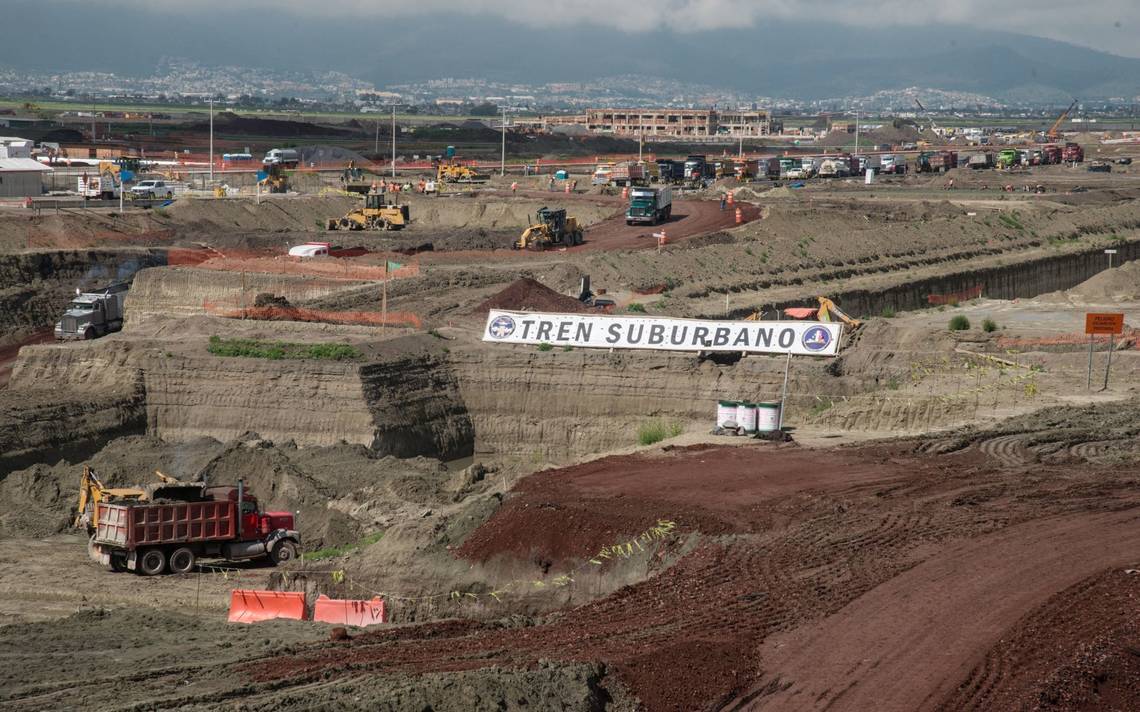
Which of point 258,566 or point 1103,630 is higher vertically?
point 1103,630

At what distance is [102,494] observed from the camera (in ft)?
104

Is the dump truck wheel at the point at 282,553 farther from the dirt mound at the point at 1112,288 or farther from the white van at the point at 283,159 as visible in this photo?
the white van at the point at 283,159

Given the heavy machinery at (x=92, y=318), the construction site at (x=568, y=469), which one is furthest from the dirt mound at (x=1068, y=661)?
the heavy machinery at (x=92, y=318)

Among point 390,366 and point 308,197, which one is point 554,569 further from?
point 308,197

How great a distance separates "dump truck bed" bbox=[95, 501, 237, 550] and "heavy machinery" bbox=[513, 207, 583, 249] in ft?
129

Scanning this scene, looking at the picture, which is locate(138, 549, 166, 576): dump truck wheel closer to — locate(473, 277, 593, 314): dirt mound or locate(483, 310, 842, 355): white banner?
locate(483, 310, 842, 355): white banner

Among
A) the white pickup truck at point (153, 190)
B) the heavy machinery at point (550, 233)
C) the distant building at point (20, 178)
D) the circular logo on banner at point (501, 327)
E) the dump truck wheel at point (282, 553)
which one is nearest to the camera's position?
the dump truck wheel at point (282, 553)

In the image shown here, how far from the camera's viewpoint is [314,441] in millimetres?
41344

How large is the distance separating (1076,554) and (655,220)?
178 ft

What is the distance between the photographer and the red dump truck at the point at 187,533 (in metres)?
30.1

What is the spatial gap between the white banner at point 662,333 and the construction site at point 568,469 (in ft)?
0.31

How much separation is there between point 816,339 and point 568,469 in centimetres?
1276

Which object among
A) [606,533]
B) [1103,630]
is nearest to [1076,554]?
[1103,630]

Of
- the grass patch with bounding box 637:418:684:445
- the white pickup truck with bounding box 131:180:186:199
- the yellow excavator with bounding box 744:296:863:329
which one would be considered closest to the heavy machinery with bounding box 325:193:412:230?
the white pickup truck with bounding box 131:180:186:199
